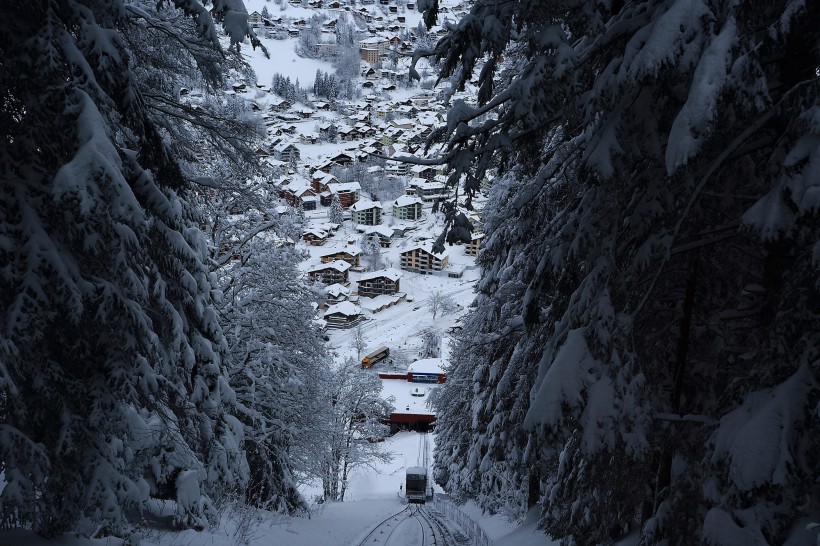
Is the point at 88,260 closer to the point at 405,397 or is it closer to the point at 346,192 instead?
the point at 405,397

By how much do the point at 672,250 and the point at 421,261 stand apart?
78.9 meters

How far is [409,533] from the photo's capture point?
57.4 ft

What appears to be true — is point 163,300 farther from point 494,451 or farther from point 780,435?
point 494,451

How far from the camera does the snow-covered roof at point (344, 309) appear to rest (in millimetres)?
67062

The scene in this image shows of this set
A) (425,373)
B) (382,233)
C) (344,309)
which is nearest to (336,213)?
(382,233)

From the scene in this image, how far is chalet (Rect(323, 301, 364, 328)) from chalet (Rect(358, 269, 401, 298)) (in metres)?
6.91

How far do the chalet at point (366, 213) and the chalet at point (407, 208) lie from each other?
360 cm

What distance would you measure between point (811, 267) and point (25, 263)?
6.25 metres

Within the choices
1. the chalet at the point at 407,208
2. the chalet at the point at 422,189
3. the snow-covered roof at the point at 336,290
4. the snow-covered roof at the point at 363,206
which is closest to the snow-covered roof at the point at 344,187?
the snow-covered roof at the point at 363,206

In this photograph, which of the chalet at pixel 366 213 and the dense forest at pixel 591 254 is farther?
the chalet at pixel 366 213

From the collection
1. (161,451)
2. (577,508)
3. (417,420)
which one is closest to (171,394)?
(161,451)

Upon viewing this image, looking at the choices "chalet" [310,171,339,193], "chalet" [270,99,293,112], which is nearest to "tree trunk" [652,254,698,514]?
"chalet" [310,171,339,193]

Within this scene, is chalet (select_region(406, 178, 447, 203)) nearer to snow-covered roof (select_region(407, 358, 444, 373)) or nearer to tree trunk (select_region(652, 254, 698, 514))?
snow-covered roof (select_region(407, 358, 444, 373))

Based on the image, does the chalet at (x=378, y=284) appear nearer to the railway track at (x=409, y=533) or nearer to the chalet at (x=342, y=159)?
the railway track at (x=409, y=533)
